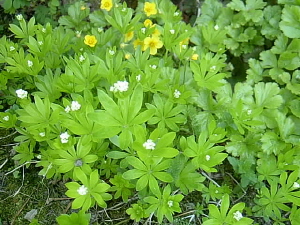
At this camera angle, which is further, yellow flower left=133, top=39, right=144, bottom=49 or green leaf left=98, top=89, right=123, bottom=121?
yellow flower left=133, top=39, right=144, bottom=49

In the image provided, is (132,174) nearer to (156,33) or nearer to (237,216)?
(237,216)

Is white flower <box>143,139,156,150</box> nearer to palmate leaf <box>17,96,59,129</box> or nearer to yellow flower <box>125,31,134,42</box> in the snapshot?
palmate leaf <box>17,96,59,129</box>

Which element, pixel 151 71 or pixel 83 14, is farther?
pixel 83 14

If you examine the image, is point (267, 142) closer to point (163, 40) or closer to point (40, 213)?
point (163, 40)

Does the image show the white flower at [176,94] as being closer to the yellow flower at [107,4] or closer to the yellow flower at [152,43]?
the yellow flower at [152,43]

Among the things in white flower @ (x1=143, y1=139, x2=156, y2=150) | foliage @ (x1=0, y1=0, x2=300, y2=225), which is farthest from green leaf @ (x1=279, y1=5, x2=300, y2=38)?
white flower @ (x1=143, y1=139, x2=156, y2=150)

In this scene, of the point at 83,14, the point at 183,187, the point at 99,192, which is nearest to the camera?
the point at 99,192

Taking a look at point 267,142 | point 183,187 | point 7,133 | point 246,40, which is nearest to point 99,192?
point 183,187

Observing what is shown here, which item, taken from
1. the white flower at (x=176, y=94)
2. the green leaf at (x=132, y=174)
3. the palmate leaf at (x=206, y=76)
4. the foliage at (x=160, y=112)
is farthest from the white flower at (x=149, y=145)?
the palmate leaf at (x=206, y=76)
